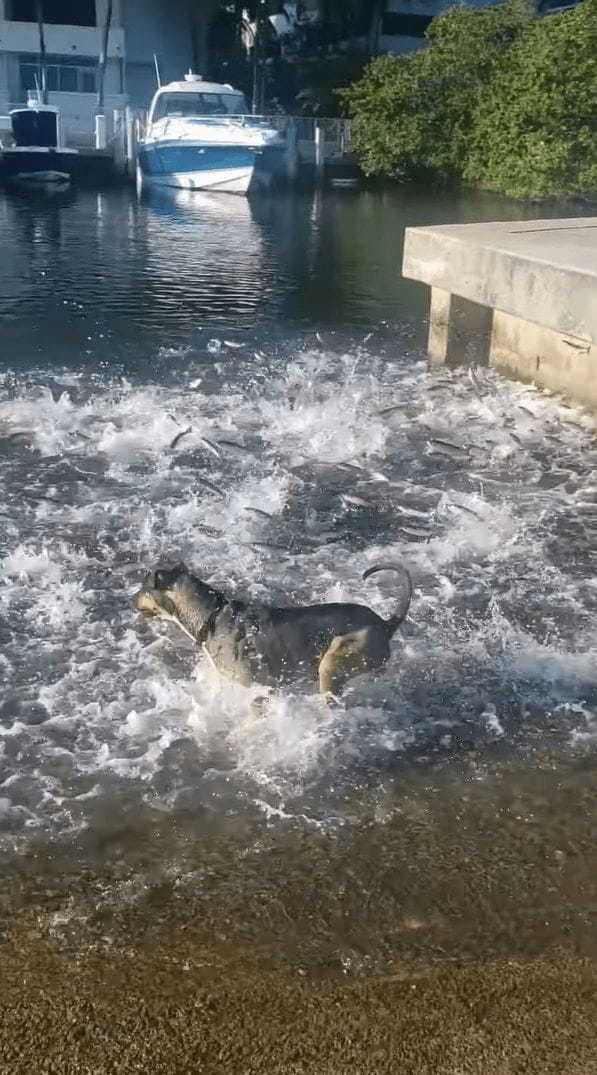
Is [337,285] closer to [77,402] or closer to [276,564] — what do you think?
[77,402]

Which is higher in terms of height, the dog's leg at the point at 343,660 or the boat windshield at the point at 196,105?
the boat windshield at the point at 196,105

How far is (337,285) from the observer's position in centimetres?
1977

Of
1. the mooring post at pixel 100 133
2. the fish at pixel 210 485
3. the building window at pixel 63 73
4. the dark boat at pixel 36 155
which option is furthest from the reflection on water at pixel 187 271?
the building window at pixel 63 73

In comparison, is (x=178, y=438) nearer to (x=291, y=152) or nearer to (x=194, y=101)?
(x=194, y=101)

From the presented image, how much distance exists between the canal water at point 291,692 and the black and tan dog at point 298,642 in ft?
0.67

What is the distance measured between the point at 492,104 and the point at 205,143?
1083cm

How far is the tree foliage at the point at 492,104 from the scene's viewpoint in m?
32.7

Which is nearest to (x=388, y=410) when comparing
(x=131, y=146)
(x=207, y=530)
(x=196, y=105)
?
(x=207, y=530)

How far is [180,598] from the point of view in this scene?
6.26 meters

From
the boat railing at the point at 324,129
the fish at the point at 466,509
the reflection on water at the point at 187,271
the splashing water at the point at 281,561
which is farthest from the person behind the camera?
the boat railing at the point at 324,129

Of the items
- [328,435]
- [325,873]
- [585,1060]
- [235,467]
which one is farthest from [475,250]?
[585,1060]

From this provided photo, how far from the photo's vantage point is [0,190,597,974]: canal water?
4.50m

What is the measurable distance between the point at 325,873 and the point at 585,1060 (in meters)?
1.39

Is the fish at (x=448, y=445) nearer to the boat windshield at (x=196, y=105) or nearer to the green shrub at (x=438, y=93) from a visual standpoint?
the green shrub at (x=438, y=93)
